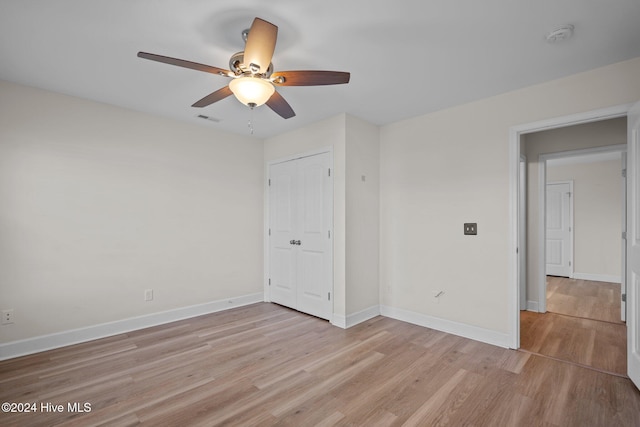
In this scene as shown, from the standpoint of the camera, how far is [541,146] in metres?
4.18

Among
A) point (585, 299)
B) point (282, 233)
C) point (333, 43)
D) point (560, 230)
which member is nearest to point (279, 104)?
point (333, 43)

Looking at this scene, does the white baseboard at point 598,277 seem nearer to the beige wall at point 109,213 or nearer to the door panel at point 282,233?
the door panel at point 282,233

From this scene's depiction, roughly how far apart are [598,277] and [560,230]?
112cm

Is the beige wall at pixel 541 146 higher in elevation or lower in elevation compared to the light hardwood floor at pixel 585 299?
higher

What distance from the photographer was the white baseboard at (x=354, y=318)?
3.53 meters

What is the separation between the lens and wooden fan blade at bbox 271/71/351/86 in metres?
1.91

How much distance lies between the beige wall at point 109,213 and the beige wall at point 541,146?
13.1 feet

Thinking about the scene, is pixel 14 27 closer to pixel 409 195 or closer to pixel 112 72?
pixel 112 72

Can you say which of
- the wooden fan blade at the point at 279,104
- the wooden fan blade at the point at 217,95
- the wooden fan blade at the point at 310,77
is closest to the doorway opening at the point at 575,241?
the wooden fan blade at the point at 310,77

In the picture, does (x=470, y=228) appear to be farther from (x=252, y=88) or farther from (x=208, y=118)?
(x=208, y=118)

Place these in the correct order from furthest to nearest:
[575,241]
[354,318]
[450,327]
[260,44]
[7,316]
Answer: [575,241]
[354,318]
[450,327]
[7,316]
[260,44]

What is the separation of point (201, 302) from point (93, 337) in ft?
3.85

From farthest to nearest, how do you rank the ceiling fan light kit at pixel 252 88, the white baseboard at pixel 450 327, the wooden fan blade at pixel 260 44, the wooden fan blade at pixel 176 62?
the white baseboard at pixel 450 327, the ceiling fan light kit at pixel 252 88, the wooden fan blade at pixel 176 62, the wooden fan blade at pixel 260 44

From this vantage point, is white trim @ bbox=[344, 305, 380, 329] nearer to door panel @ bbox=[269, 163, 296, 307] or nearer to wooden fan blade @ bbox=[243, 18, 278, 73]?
door panel @ bbox=[269, 163, 296, 307]
